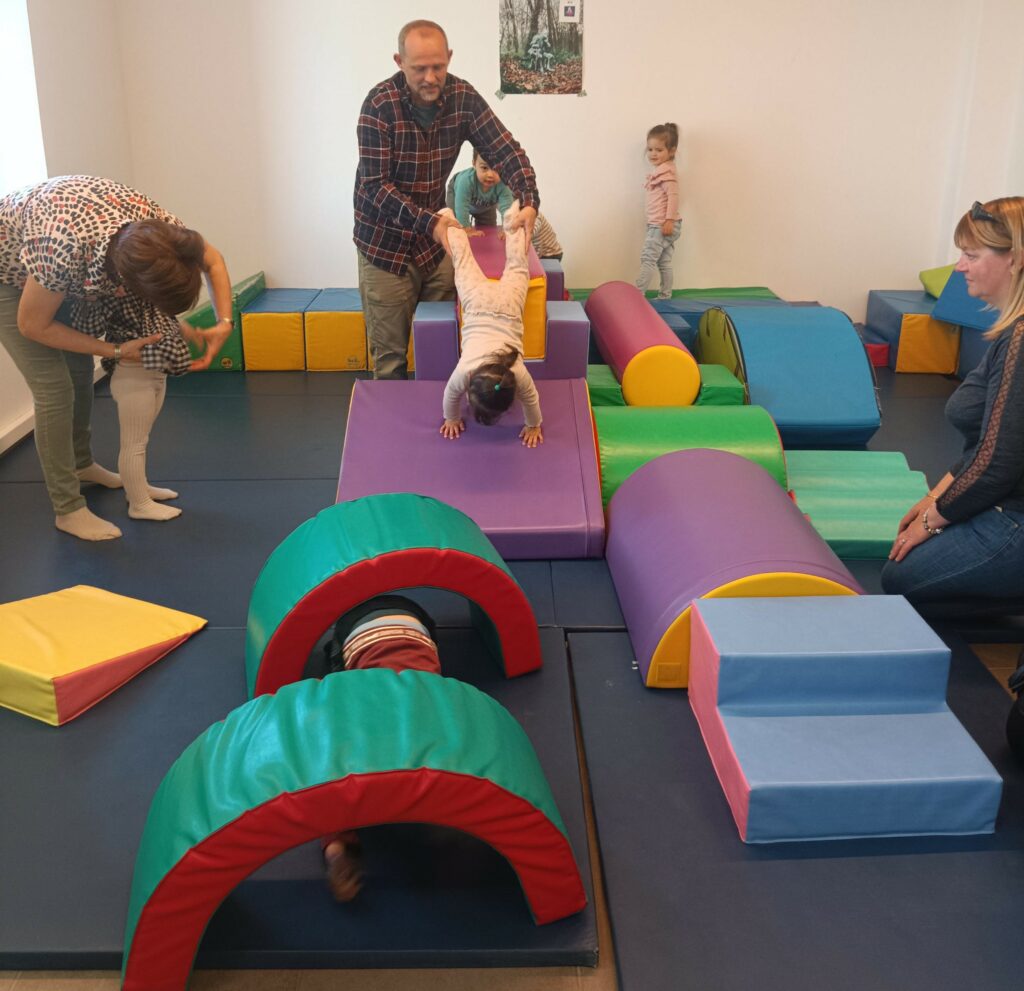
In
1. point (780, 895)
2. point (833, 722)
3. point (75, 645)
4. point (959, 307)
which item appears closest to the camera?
point (780, 895)

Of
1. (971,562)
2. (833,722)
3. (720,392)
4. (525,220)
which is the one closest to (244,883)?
(833,722)

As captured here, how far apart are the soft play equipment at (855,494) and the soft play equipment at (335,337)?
3.07m

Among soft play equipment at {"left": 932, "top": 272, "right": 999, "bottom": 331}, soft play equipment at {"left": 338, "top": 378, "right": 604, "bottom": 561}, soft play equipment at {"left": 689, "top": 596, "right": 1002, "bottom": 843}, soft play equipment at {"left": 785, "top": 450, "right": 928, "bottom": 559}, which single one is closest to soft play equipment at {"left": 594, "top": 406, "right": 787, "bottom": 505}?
soft play equipment at {"left": 338, "top": 378, "right": 604, "bottom": 561}

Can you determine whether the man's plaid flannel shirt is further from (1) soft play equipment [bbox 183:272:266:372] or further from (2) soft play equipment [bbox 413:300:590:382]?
(1) soft play equipment [bbox 183:272:266:372]

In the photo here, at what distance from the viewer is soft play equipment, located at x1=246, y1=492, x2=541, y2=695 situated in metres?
2.75

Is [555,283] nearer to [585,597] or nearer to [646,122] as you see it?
[646,122]

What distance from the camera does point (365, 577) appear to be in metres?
2.76

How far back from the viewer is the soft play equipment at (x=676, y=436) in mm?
3982

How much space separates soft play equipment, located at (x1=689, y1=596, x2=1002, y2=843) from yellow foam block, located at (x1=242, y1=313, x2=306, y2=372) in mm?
4278

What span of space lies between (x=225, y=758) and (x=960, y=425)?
239cm

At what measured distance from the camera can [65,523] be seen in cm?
403

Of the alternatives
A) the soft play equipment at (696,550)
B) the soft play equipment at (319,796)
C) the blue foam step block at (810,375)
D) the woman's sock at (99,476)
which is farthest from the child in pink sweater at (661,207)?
the soft play equipment at (319,796)

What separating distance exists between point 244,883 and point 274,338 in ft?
15.2

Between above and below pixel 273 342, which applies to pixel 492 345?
above
